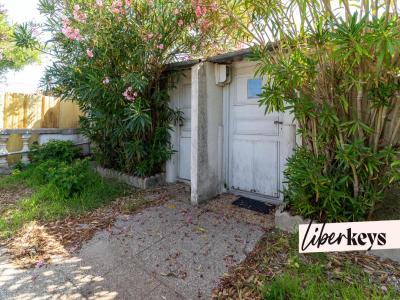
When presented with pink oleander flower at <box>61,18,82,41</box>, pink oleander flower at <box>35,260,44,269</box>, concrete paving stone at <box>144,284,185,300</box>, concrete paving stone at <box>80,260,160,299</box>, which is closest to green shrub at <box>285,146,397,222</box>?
A: concrete paving stone at <box>144,284,185,300</box>

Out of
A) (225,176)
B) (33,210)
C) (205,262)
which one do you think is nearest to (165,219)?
(205,262)

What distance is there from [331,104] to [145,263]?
238 cm

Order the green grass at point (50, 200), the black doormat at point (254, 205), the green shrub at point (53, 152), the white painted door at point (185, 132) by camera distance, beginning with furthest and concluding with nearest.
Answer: the green shrub at point (53, 152) < the white painted door at point (185, 132) < the black doormat at point (254, 205) < the green grass at point (50, 200)

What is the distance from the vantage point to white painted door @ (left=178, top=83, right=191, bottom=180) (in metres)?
4.78

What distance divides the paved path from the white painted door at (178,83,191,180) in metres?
1.64

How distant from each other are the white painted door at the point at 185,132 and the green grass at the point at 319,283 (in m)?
2.86

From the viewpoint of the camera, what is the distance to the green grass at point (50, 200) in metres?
3.33

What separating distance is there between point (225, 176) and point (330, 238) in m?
2.82

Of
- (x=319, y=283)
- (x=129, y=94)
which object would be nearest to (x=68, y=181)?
(x=129, y=94)

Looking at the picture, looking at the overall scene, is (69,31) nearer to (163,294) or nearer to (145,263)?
(145,263)

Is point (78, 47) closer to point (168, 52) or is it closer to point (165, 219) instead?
point (168, 52)

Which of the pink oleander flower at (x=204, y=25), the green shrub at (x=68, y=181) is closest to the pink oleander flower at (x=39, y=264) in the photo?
the green shrub at (x=68, y=181)

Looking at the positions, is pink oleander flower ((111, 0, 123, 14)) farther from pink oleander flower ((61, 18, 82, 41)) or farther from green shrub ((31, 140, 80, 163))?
green shrub ((31, 140, 80, 163))

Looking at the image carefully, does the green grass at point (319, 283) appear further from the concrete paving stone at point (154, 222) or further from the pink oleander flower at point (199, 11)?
the pink oleander flower at point (199, 11)
